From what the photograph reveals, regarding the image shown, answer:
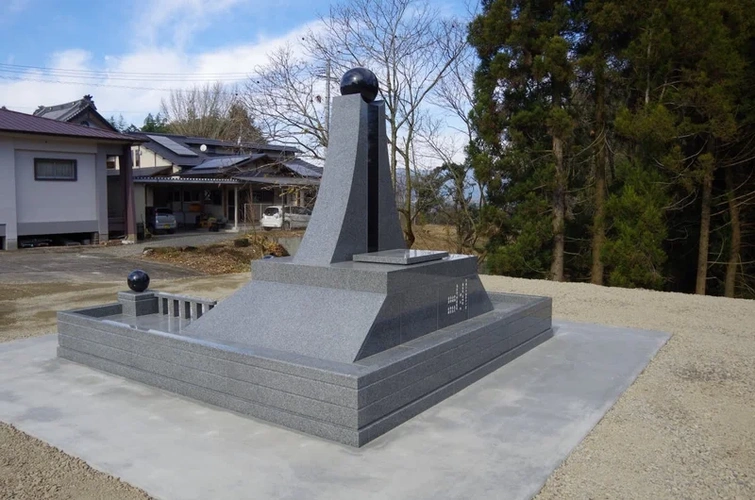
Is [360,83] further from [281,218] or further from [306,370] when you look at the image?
[281,218]

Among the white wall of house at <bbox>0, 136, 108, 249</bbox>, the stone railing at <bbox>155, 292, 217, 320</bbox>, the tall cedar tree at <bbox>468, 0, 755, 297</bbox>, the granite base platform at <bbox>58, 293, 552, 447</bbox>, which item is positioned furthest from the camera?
the white wall of house at <bbox>0, 136, 108, 249</bbox>

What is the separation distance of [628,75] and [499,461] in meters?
13.4

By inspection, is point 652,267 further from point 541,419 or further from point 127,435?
point 127,435

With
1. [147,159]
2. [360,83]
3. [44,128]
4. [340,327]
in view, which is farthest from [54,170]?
[340,327]

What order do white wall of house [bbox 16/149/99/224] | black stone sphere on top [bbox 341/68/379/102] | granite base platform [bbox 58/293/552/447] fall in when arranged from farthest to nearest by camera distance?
white wall of house [bbox 16/149/99/224] < black stone sphere on top [bbox 341/68/379/102] < granite base platform [bbox 58/293/552/447]

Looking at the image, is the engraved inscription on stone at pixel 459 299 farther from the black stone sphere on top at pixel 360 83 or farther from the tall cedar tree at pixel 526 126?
the tall cedar tree at pixel 526 126

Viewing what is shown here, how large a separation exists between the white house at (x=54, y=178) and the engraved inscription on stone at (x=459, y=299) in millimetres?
17227

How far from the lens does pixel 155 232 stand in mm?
25688

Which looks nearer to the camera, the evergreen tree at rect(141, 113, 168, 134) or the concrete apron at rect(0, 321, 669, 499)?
the concrete apron at rect(0, 321, 669, 499)

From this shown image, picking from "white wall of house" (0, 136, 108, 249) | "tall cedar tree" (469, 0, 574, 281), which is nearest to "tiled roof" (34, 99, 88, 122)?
"white wall of house" (0, 136, 108, 249)

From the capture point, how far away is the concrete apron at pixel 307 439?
11.5ft

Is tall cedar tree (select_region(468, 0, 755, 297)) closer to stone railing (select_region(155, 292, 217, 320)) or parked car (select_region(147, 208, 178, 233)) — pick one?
stone railing (select_region(155, 292, 217, 320))

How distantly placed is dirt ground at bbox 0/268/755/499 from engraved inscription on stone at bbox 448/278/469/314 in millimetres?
1856

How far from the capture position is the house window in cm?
1950
